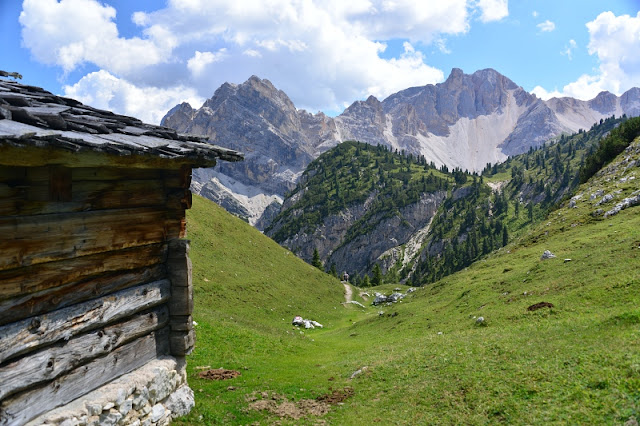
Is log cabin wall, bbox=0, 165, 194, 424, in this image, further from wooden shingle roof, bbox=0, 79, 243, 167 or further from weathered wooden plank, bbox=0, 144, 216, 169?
wooden shingle roof, bbox=0, 79, 243, 167

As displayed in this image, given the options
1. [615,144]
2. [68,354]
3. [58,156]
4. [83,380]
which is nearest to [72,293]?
[68,354]

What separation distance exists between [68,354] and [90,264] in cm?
209

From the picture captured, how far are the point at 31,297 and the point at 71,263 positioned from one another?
112cm

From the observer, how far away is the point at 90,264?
969 centimetres

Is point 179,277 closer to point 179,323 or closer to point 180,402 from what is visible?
point 179,323

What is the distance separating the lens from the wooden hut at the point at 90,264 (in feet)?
25.6

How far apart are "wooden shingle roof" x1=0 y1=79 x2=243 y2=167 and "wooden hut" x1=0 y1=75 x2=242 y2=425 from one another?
33mm

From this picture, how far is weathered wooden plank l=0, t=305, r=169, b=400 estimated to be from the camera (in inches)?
307

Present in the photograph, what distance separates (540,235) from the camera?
53812 millimetres

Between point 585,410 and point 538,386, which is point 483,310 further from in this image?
point 585,410

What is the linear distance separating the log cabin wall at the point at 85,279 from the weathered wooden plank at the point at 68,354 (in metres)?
0.02

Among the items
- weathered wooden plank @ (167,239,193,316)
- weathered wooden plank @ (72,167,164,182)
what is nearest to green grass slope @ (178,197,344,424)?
weathered wooden plank @ (167,239,193,316)

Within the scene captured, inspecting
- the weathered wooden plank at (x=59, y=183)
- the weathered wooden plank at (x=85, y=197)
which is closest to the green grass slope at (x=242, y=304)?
the weathered wooden plank at (x=85, y=197)

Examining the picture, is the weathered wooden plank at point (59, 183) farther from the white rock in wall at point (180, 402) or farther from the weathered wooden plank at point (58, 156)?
the white rock in wall at point (180, 402)
